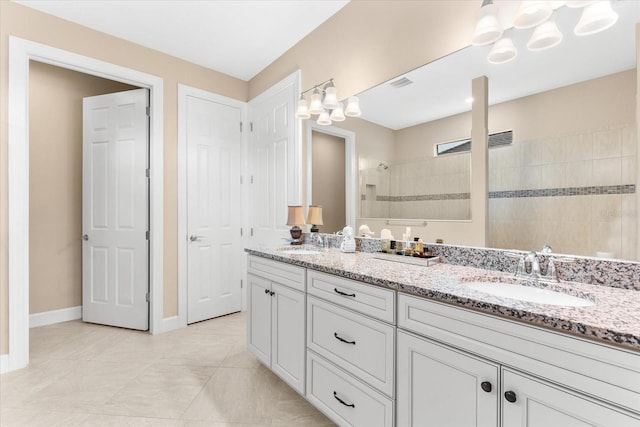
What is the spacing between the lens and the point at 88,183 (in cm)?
317

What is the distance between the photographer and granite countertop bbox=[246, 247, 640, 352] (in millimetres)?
737

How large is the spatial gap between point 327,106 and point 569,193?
167cm

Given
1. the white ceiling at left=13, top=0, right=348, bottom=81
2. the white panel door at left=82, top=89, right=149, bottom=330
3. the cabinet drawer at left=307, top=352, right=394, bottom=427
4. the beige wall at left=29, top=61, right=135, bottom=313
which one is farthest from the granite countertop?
the beige wall at left=29, top=61, right=135, bottom=313

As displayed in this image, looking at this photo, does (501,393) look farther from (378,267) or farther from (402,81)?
(402,81)

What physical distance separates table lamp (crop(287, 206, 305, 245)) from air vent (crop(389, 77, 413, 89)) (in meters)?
1.19

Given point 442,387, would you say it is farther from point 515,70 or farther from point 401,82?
point 401,82

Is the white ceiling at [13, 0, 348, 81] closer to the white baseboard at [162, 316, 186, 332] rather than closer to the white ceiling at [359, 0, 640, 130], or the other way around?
the white ceiling at [359, 0, 640, 130]

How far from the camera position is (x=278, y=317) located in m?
1.93

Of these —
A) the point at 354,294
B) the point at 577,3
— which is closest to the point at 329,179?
the point at 354,294

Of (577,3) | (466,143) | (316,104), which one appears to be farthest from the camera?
(316,104)

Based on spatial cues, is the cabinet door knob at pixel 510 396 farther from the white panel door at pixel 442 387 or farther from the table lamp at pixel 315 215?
the table lamp at pixel 315 215

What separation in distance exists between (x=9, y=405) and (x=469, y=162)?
2983 millimetres

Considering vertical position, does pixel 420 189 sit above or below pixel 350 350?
above

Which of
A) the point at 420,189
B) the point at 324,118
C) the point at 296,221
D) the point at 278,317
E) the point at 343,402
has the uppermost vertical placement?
the point at 324,118
